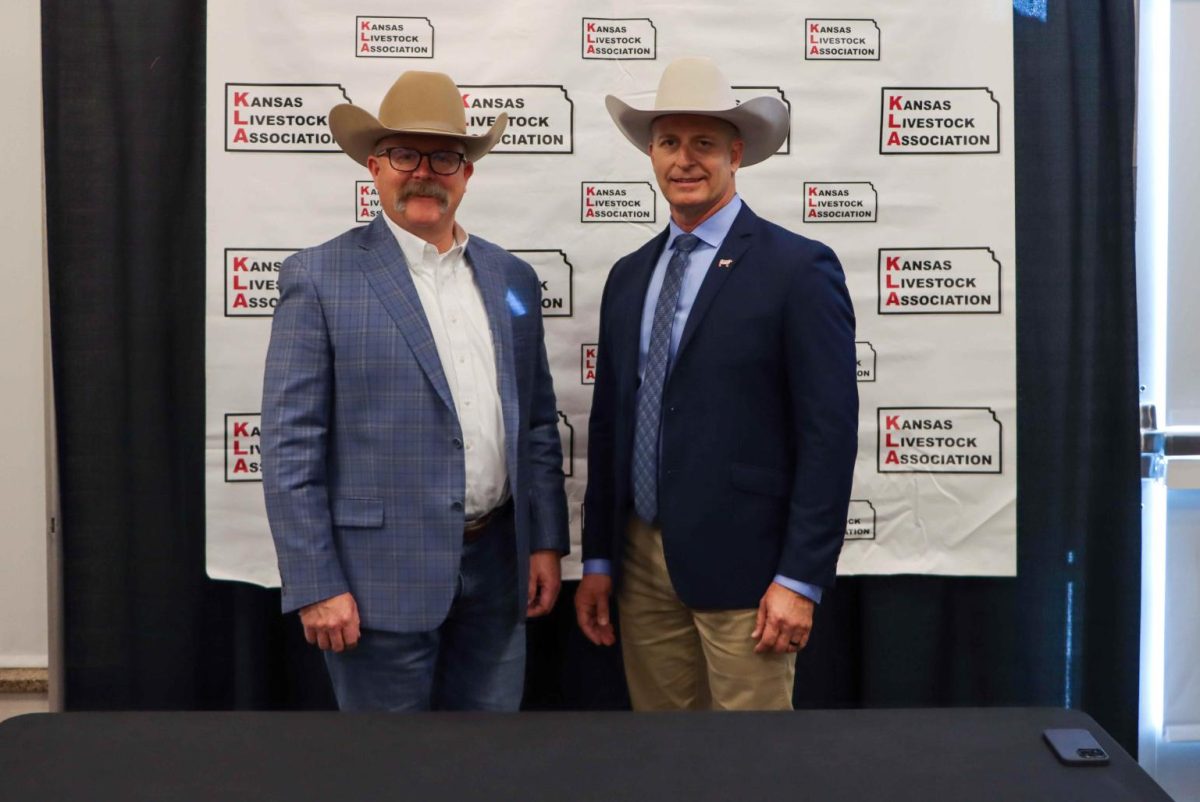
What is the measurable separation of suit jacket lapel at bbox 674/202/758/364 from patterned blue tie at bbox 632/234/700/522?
1.6 inches

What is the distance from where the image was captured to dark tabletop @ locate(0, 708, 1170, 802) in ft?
3.54

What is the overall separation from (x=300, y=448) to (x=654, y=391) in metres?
0.64

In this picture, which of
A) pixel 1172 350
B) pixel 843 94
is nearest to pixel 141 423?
pixel 843 94

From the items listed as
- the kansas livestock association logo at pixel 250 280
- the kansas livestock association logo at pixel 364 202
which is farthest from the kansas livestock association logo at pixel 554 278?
the kansas livestock association logo at pixel 250 280

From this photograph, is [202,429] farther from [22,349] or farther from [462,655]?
[462,655]

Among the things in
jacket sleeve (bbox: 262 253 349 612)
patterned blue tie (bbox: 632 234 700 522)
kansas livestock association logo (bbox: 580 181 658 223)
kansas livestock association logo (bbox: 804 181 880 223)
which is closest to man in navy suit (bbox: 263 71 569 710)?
jacket sleeve (bbox: 262 253 349 612)

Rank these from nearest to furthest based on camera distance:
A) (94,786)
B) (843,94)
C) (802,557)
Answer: (94,786)
(802,557)
(843,94)

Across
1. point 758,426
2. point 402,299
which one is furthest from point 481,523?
point 758,426

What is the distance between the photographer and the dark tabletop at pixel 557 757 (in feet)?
3.54

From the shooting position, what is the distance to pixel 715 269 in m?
1.90

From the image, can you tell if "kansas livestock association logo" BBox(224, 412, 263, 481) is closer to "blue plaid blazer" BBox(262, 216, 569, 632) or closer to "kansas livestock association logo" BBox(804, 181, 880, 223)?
"blue plaid blazer" BBox(262, 216, 569, 632)

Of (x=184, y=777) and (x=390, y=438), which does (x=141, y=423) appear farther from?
(x=184, y=777)

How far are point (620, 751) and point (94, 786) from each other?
56 cm

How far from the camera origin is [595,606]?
2066 mm
